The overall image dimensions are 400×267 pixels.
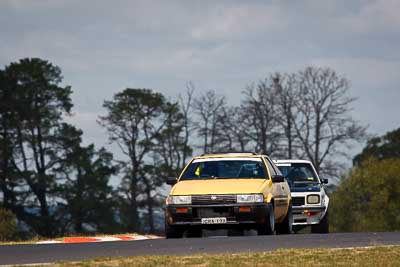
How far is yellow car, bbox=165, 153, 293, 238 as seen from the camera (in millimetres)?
21188

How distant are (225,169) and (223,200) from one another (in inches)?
59.2

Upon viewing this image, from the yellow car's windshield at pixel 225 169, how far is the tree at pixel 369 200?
55.1m

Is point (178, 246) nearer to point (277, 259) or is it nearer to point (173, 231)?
point (277, 259)

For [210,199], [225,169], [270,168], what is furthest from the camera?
[270,168]

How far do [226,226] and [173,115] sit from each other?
5715 cm

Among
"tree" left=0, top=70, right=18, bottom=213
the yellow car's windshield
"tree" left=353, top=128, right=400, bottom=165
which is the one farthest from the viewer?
"tree" left=353, top=128, right=400, bottom=165

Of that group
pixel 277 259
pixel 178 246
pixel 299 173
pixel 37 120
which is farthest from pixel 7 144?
pixel 277 259

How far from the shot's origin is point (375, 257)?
15.8 meters

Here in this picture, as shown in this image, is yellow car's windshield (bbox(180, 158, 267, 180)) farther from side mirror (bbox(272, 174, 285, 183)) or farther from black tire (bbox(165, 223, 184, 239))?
black tire (bbox(165, 223, 184, 239))

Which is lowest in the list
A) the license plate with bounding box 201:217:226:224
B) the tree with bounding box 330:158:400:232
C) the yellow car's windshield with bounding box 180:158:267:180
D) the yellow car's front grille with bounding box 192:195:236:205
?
the license plate with bounding box 201:217:226:224

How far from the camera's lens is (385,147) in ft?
344

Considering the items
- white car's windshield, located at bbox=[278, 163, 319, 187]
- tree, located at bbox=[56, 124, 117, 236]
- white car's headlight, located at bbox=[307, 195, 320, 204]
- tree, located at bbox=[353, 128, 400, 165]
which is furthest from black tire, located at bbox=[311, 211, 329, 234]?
tree, located at bbox=[353, 128, 400, 165]

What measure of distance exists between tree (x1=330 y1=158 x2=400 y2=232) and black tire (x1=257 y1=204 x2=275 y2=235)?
5575 cm

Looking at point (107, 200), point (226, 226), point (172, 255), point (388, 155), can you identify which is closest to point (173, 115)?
point (107, 200)
